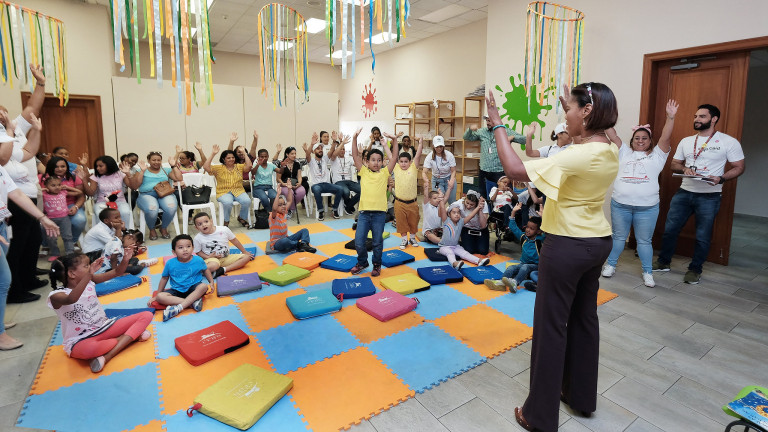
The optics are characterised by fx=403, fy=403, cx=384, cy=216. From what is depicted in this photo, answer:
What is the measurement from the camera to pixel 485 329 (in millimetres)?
3098

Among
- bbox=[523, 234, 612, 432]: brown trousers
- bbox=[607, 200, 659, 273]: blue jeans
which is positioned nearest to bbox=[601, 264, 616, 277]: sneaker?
bbox=[607, 200, 659, 273]: blue jeans

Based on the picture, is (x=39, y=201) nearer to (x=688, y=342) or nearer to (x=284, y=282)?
(x=284, y=282)

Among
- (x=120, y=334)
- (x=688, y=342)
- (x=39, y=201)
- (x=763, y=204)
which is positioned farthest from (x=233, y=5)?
(x=763, y=204)

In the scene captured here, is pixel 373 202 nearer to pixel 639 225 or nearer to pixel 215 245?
pixel 215 245

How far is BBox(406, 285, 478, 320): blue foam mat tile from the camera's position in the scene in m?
3.37

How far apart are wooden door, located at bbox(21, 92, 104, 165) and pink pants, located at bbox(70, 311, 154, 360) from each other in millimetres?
6773

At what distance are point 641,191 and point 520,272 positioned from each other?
145 centimetres

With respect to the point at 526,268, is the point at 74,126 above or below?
above

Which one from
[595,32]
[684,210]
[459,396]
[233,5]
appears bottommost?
[459,396]

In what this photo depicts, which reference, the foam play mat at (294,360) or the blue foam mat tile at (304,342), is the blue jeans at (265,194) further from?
the blue foam mat tile at (304,342)

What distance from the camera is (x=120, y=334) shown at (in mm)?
2775

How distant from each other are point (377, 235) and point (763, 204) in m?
7.90

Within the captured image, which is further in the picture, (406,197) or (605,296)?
(406,197)

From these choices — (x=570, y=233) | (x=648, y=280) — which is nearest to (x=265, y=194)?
(x=648, y=280)
